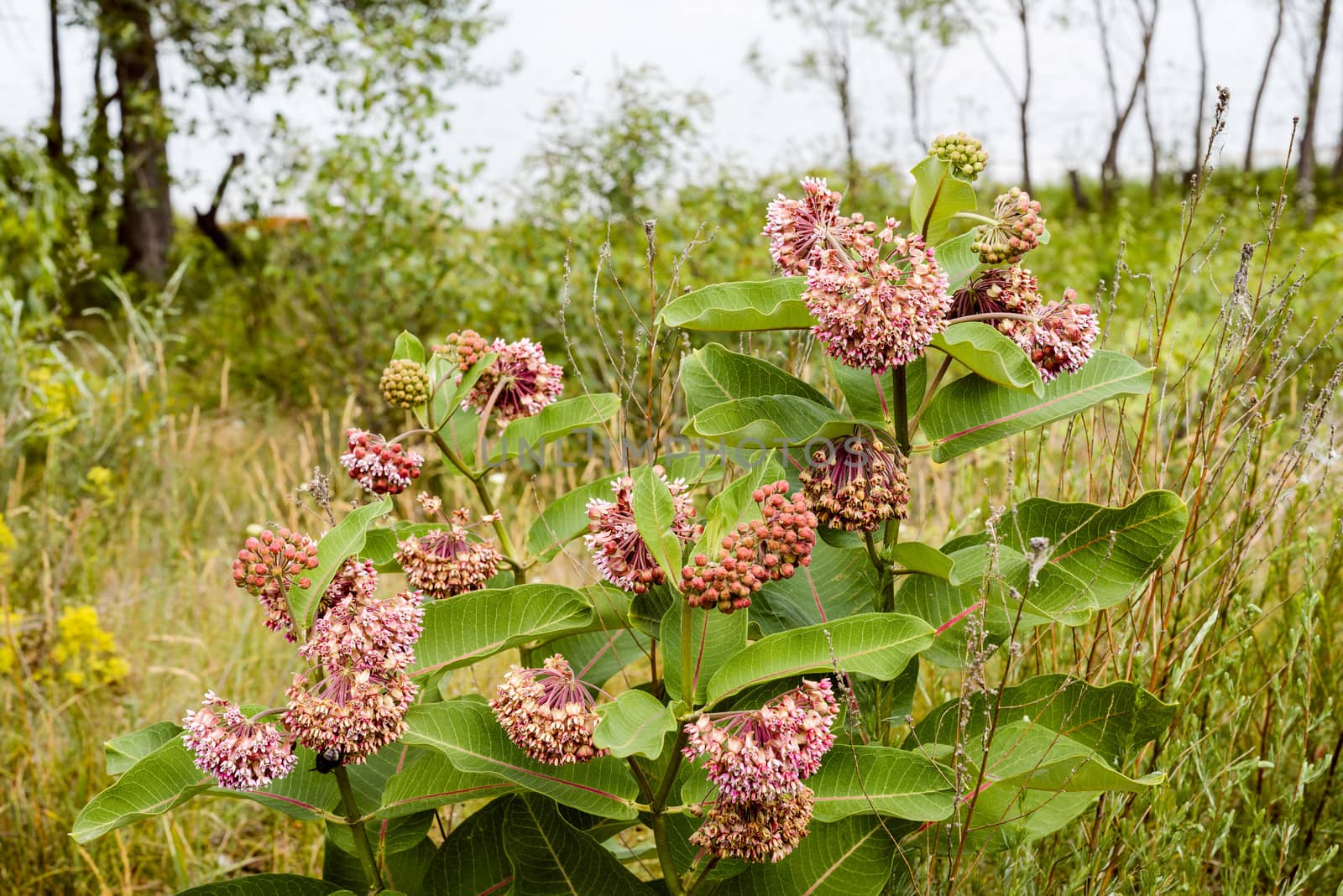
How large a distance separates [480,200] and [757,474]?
15.4ft

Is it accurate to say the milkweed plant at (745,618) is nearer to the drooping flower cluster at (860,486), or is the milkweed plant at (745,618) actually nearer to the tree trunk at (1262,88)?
the drooping flower cluster at (860,486)

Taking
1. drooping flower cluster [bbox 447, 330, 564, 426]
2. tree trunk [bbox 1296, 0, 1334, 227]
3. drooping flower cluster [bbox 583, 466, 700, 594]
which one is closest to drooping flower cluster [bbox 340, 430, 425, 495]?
drooping flower cluster [bbox 447, 330, 564, 426]

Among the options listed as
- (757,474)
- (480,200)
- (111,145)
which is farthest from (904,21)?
(757,474)

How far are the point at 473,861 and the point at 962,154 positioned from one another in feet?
3.11

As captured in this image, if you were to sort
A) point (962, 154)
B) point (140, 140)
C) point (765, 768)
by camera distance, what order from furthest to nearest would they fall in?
point (140, 140) → point (962, 154) → point (765, 768)

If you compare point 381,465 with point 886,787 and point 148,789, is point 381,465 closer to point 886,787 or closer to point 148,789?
point 148,789

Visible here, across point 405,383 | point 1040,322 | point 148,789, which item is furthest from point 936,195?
point 148,789

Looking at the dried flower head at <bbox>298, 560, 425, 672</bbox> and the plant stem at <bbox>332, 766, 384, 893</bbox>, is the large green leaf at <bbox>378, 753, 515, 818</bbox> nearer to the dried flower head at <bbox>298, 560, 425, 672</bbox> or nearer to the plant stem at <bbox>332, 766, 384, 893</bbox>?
the plant stem at <bbox>332, 766, 384, 893</bbox>

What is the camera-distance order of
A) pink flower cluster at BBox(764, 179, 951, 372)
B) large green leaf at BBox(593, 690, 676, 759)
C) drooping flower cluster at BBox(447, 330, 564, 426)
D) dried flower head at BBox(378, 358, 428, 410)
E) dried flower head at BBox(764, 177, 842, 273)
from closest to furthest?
large green leaf at BBox(593, 690, 676, 759), pink flower cluster at BBox(764, 179, 951, 372), dried flower head at BBox(764, 177, 842, 273), dried flower head at BBox(378, 358, 428, 410), drooping flower cluster at BBox(447, 330, 564, 426)

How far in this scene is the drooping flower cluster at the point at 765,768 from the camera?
90 centimetres

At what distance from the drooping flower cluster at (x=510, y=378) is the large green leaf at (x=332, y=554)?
259 mm

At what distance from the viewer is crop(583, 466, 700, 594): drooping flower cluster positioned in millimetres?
1034

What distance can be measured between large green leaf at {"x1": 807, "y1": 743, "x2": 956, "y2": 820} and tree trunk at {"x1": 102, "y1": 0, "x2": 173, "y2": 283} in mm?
8737

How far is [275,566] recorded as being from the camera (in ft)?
3.36
